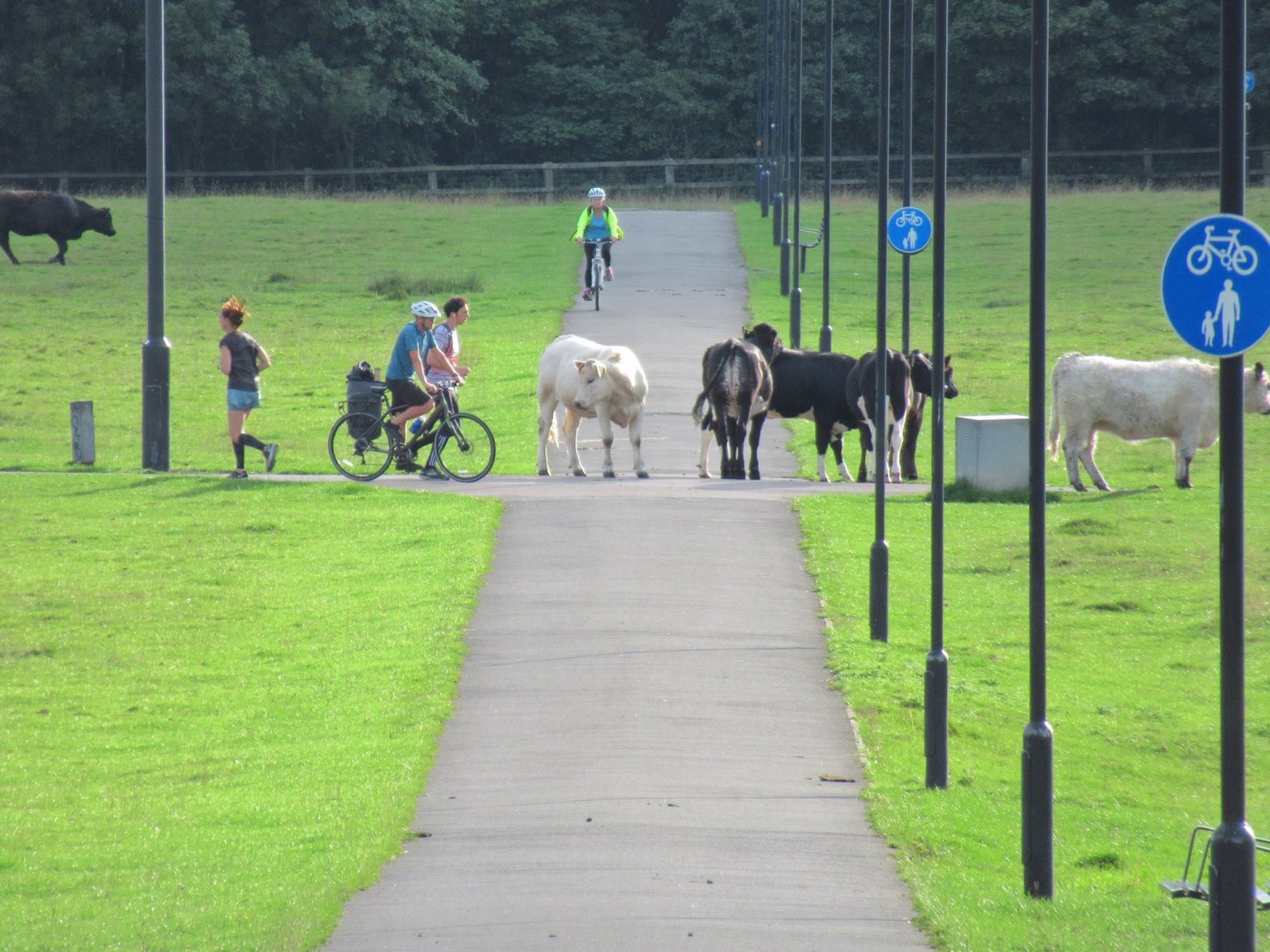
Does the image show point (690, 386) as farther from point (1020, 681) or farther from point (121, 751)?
point (121, 751)

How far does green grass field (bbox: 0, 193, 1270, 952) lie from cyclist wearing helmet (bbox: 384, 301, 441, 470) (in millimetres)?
1149

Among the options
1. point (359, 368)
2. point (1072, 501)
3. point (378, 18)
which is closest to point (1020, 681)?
point (1072, 501)

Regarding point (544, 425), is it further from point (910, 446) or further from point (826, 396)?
point (910, 446)

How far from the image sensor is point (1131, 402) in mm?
21953

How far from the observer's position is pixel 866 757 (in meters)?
11.5

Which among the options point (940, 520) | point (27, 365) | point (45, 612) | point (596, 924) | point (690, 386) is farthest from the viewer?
point (27, 365)

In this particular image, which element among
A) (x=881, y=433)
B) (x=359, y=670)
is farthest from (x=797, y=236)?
(x=359, y=670)

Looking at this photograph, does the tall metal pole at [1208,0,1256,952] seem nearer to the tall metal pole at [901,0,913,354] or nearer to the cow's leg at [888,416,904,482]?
the tall metal pole at [901,0,913,354]

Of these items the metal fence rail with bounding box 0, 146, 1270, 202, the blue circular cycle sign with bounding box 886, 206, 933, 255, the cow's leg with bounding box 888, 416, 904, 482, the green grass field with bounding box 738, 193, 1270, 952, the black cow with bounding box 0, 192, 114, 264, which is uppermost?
the metal fence rail with bounding box 0, 146, 1270, 202

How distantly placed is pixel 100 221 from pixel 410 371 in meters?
30.6

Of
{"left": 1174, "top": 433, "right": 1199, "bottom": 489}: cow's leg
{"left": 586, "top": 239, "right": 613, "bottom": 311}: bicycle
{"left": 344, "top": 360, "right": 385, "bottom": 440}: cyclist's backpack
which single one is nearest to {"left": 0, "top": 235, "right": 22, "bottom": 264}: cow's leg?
{"left": 586, "top": 239, "right": 613, "bottom": 311}: bicycle

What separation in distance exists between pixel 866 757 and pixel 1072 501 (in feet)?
35.4

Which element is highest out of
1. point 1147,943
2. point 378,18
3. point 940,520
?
point 378,18

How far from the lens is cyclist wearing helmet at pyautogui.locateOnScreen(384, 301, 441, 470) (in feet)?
70.3
